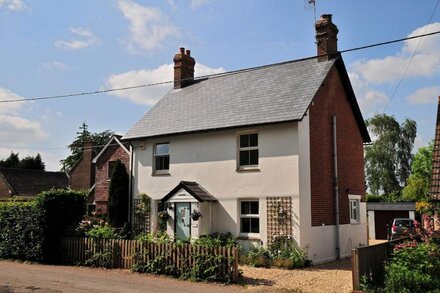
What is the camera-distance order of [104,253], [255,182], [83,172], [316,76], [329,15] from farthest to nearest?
[83,172], [329,15], [316,76], [255,182], [104,253]

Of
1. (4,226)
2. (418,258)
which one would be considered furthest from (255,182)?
(4,226)

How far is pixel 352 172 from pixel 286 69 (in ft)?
20.1

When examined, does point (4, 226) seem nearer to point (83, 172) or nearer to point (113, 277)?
point (113, 277)

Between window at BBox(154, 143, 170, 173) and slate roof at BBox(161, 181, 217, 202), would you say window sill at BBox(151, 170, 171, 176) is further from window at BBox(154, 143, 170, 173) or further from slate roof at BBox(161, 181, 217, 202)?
slate roof at BBox(161, 181, 217, 202)

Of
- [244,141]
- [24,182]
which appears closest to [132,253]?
[244,141]

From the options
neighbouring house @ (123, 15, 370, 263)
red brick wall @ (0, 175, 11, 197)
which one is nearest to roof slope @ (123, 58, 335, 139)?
neighbouring house @ (123, 15, 370, 263)

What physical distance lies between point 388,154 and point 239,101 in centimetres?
3673

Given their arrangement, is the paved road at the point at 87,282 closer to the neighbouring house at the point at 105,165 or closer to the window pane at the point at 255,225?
the window pane at the point at 255,225

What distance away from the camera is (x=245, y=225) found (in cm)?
1875

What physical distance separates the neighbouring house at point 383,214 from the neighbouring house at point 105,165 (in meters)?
20.9

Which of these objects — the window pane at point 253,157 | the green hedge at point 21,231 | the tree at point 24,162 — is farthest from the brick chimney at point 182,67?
the tree at point 24,162

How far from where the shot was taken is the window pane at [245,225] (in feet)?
61.1

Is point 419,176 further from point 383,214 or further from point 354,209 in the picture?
point 354,209

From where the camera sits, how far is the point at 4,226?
1858 centimetres
